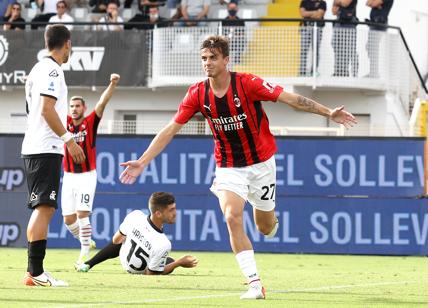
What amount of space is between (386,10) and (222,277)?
13792mm

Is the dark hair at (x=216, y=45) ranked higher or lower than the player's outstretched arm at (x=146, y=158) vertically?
higher

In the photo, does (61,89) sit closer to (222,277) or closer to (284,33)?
(222,277)

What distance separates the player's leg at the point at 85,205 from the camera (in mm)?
15992

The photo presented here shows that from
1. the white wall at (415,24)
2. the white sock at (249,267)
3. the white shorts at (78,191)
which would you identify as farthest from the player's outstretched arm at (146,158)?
the white wall at (415,24)

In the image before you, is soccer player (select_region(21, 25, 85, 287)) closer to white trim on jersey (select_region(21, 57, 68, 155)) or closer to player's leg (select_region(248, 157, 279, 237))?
white trim on jersey (select_region(21, 57, 68, 155))

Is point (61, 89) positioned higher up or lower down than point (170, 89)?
higher up

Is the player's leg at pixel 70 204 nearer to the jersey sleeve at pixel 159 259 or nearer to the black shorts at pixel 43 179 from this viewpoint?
the jersey sleeve at pixel 159 259

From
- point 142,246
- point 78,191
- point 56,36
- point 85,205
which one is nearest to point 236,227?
point 56,36

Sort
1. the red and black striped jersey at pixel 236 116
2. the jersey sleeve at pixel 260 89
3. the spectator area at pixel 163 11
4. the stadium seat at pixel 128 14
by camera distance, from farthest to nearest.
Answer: the stadium seat at pixel 128 14
the spectator area at pixel 163 11
the red and black striped jersey at pixel 236 116
the jersey sleeve at pixel 260 89

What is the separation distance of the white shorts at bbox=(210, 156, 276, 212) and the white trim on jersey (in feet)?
5.22

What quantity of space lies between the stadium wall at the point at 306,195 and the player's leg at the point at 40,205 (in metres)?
8.88

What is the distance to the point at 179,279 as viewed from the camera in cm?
1338

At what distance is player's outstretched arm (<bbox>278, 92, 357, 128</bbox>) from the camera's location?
10711 mm

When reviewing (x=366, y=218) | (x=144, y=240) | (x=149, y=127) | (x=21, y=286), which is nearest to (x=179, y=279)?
(x=144, y=240)
